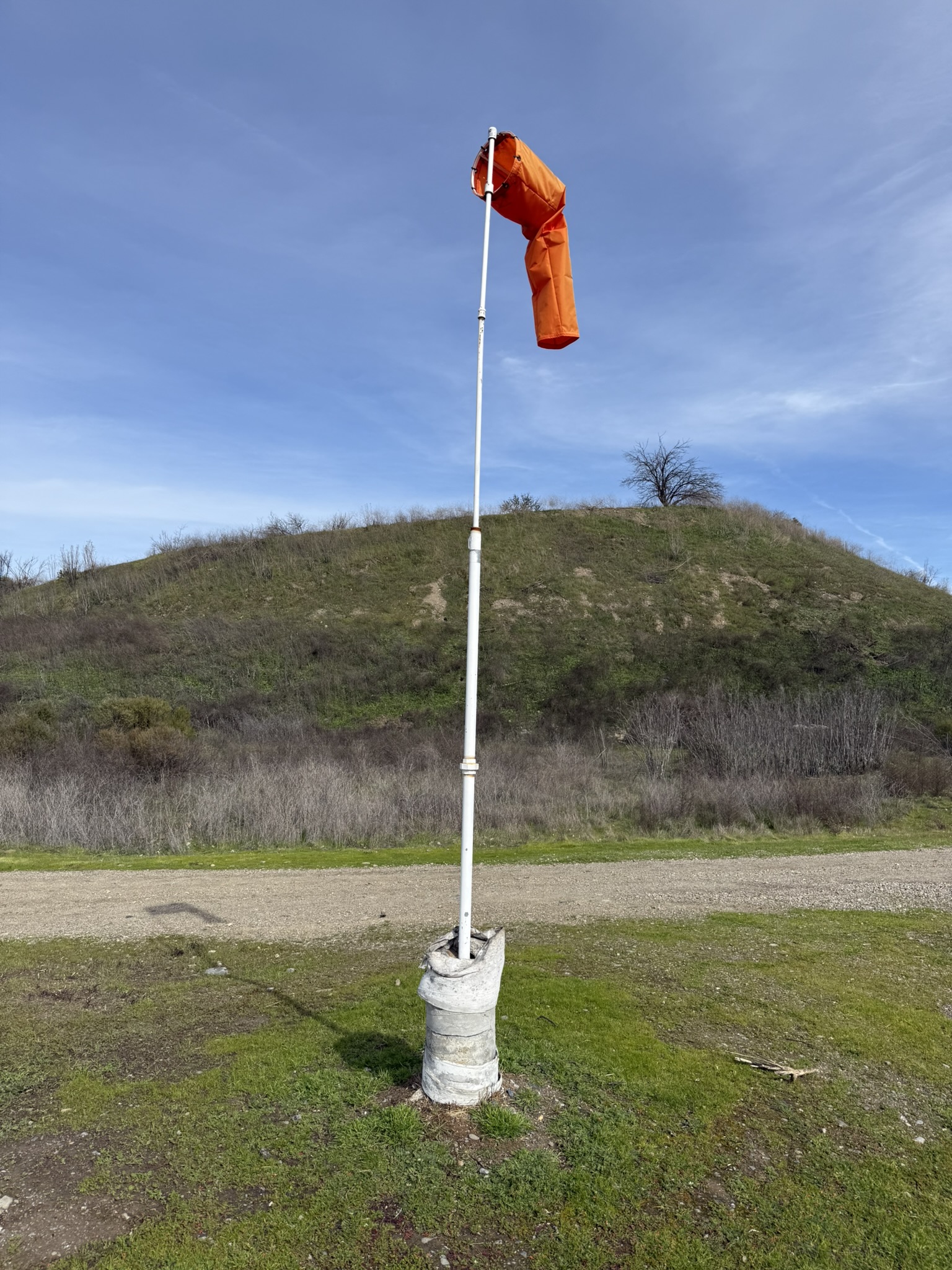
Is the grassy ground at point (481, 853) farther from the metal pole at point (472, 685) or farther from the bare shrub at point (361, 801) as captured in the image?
the metal pole at point (472, 685)

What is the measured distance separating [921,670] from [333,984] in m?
37.4

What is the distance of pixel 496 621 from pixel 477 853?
2952cm

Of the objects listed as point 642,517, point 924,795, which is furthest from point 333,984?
point 642,517

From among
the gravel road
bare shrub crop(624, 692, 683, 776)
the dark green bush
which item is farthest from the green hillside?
the gravel road

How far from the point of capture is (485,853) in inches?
586

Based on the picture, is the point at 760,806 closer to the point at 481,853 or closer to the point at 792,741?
the point at 792,741

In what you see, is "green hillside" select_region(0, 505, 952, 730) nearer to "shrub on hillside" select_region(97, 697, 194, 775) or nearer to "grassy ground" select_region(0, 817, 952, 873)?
"shrub on hillside" select_region(97, 697, 194, 775)

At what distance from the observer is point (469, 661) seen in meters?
4.92

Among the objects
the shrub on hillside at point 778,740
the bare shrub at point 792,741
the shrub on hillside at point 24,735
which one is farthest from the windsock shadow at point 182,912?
the bare shrub at point 792,741

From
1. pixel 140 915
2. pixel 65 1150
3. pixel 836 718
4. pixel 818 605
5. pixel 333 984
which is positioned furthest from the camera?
pixel 818 605

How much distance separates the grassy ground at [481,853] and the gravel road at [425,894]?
22.4 inches

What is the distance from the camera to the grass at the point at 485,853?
45.6 ft

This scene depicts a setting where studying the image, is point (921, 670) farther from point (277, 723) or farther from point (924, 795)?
point (277, 723)

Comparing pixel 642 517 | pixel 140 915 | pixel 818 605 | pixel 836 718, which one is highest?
pixel 642 517
